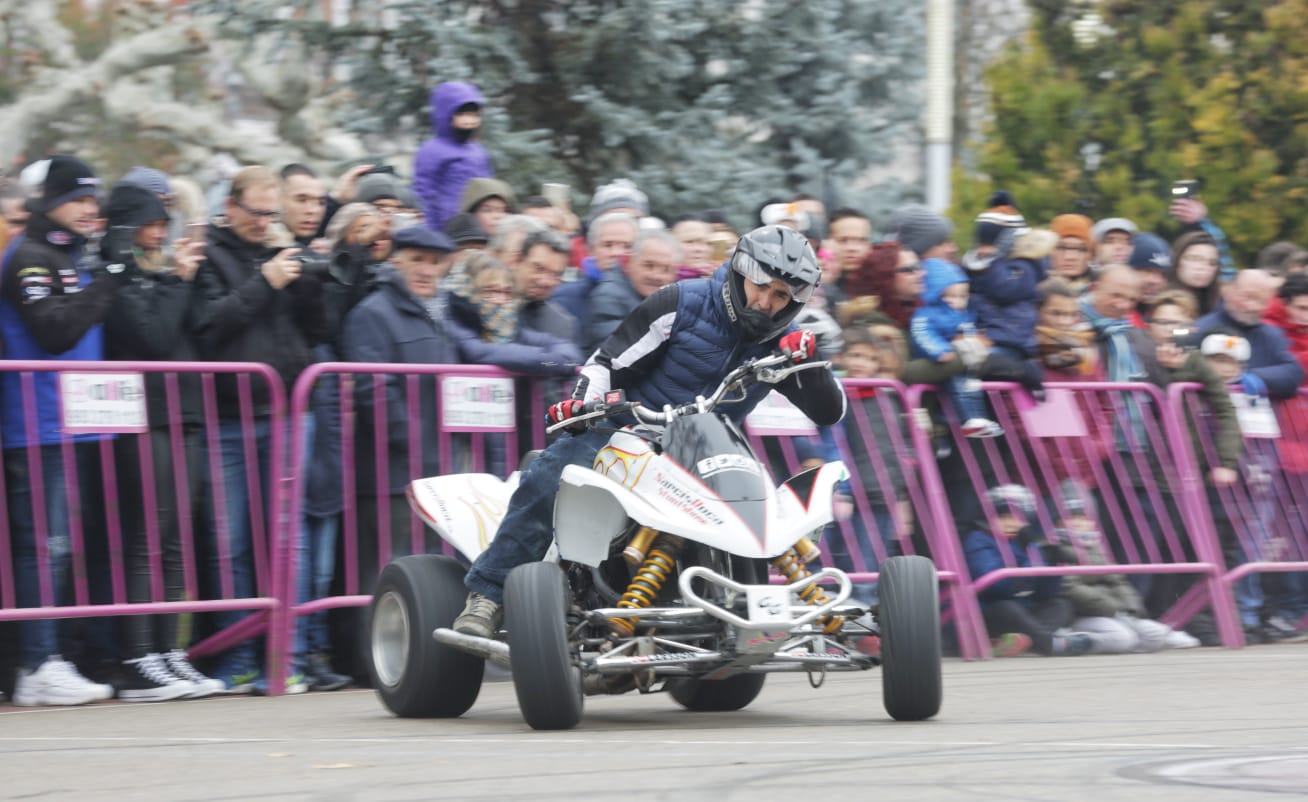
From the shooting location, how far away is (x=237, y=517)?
989cm

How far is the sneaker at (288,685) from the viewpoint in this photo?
395 inches

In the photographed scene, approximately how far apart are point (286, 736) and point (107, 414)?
2.14 meters

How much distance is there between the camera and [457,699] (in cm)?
870

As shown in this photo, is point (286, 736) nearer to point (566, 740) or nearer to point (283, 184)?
point (566, 740)

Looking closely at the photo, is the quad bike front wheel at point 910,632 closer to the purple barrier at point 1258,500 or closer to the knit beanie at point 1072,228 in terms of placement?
the purple barrier at point 1258,500

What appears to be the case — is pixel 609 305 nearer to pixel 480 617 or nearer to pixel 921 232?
pixel 921 232

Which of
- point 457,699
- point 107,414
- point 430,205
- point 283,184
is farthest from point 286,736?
point 430,205

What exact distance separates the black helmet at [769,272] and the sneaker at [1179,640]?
15.6 ft

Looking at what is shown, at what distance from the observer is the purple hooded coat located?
12.7 meters

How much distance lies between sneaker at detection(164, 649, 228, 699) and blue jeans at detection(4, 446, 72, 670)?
1.95 feet

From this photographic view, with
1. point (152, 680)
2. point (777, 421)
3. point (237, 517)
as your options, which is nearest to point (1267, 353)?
point (777, 421)

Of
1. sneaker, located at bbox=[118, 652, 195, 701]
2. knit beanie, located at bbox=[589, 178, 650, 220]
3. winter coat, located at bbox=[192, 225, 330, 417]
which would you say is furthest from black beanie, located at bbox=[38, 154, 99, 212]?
knit beanie, located at bbox=[589, 178, 650, 220]

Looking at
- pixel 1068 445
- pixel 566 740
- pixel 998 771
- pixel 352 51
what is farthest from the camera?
pixel 352 51

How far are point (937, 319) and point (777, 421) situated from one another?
1102mm
